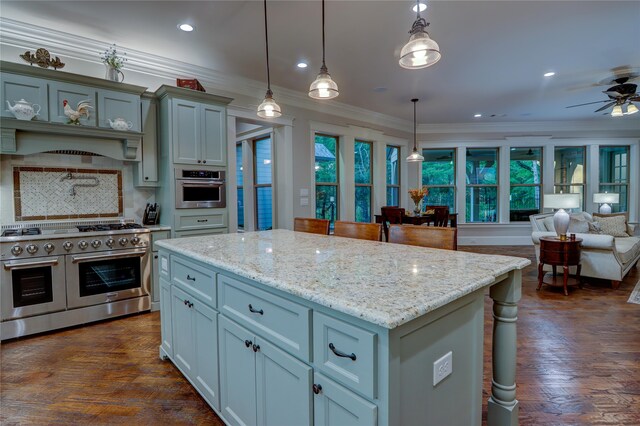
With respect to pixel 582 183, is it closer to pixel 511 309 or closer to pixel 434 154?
pixel 434 154

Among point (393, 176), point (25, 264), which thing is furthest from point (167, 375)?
point (393, 176)

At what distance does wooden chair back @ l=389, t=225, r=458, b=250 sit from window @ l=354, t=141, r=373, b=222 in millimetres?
4204

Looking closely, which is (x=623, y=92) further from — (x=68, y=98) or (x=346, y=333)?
(x=68, y=98)

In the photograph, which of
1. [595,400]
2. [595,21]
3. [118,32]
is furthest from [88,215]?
[595,21]

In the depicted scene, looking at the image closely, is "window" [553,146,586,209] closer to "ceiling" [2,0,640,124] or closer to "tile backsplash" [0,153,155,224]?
"ceiling" [2,0,640,124]

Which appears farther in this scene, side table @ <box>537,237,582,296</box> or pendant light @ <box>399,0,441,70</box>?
side table @ <box>537,237,582,296</box>

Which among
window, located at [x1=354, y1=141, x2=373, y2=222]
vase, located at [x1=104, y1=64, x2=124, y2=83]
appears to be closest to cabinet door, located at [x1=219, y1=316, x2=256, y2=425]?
vase, located at [x1=104, y1=64, x2=124, y2=83]

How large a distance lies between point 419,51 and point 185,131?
2668 mm

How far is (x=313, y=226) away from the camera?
2.99m

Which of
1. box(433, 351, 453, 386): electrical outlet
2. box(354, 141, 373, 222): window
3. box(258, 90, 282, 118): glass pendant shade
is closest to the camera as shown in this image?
box(433, 351, 453, 386): electrical outlet

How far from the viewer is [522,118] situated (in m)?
7.10

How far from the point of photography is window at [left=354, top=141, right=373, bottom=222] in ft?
21.2

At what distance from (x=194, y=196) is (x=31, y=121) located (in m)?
1.51

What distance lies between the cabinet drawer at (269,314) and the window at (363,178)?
5071mm
